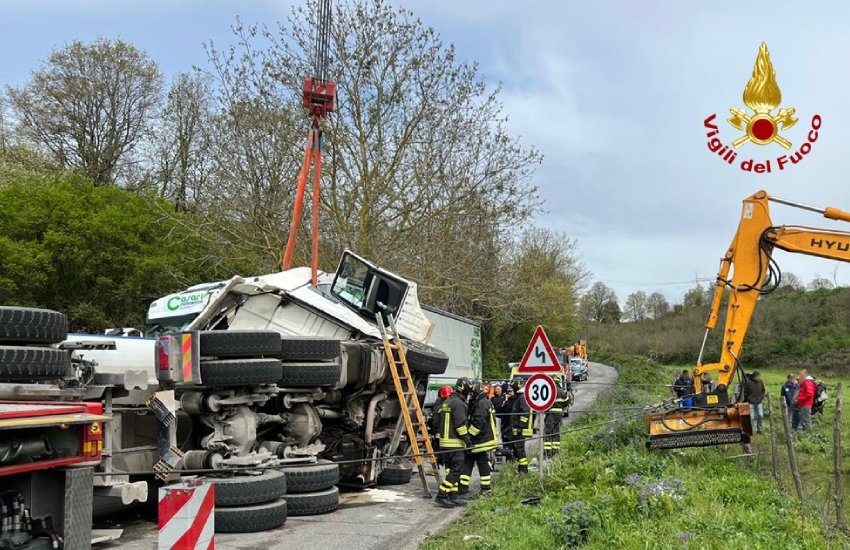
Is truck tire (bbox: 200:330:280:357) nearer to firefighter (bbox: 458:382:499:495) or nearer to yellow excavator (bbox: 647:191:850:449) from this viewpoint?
firefighter (bbox: 458:382:499:495)

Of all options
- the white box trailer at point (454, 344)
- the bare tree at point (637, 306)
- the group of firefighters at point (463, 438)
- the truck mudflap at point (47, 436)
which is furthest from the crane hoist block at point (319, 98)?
the bare tree at point (637, 306)

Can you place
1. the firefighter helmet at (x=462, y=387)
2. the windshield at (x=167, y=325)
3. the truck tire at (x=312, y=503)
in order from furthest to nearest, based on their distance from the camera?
the windshield at (x=167, y=325), the firefighter helmet at (x=462, y=387), the truck tire at (x=312, y=503)

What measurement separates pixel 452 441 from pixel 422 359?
4.32ft

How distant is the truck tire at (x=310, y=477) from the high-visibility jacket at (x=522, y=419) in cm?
620

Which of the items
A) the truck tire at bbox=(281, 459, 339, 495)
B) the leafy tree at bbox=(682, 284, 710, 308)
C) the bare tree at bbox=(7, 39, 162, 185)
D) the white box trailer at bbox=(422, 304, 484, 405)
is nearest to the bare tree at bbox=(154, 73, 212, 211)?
the bare tree at bbox=(7, 39, 162, 185)

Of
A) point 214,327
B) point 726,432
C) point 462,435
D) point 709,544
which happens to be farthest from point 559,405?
point 709,544

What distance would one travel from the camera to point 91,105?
104 feet

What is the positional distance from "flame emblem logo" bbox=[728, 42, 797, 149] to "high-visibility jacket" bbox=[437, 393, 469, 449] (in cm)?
546

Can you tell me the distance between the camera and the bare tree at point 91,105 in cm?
3108

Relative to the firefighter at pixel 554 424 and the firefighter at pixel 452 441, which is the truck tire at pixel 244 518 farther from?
the firefighter at pixel 554 424

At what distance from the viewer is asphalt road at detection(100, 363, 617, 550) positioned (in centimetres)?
721

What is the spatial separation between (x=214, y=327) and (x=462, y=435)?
11.6 feet

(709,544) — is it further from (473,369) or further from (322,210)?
(473,369)

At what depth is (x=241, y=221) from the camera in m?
23.6
